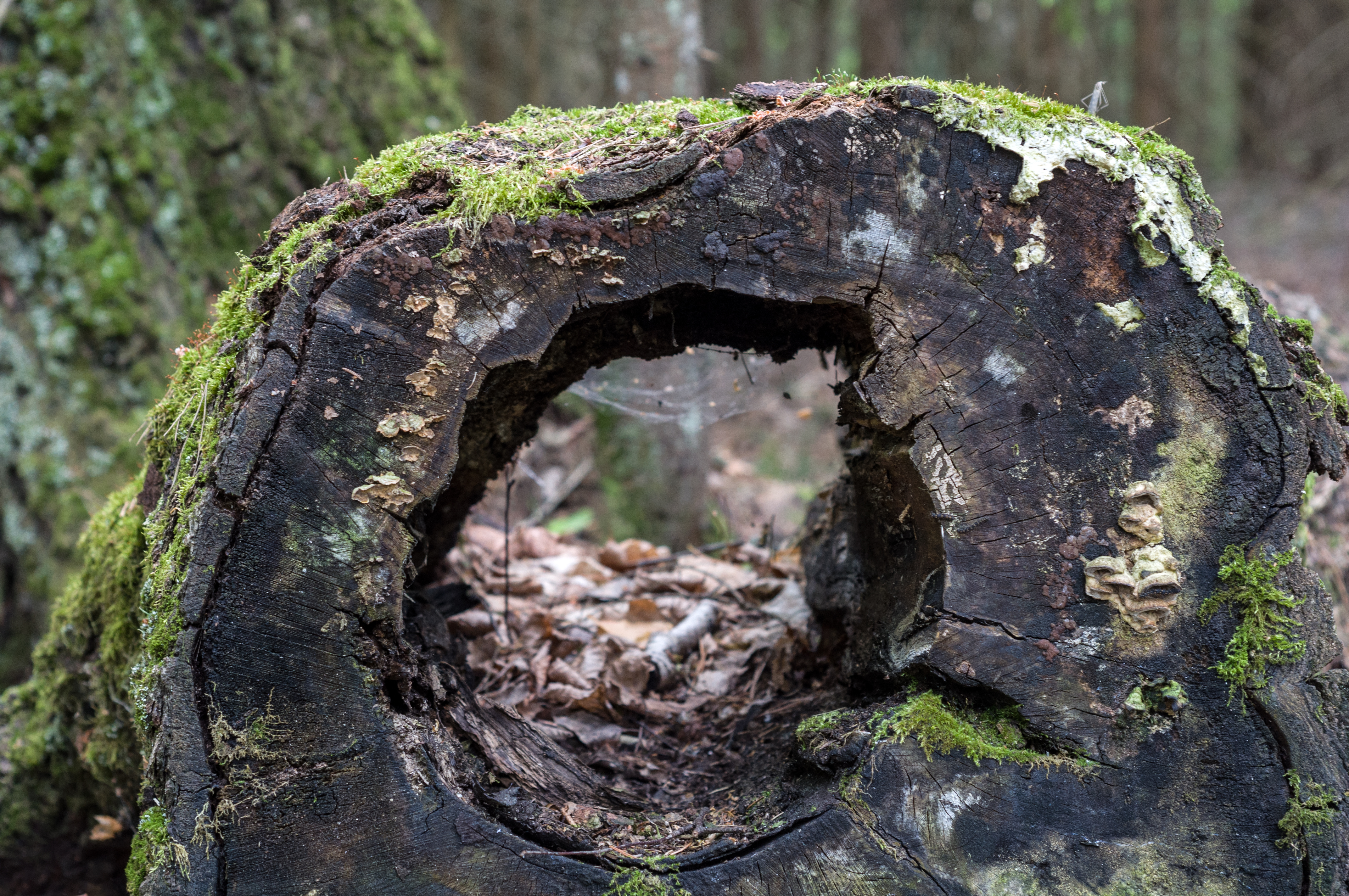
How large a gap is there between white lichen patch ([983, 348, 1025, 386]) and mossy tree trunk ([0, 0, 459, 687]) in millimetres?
4424

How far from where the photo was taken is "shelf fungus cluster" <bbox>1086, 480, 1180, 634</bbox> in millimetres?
1867

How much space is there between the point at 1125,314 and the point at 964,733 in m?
1.01

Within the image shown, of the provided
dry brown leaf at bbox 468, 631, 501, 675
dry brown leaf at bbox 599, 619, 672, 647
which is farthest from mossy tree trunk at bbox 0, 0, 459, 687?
dry brown leaf at bbox 599, 619, 672, 647

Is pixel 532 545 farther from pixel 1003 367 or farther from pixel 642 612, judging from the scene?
pixel 1003 367

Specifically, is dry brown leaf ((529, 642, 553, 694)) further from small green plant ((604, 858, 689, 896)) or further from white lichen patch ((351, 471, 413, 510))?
white lichen patch ((351, 471, 413, 510))

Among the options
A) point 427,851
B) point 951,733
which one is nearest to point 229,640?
point 427,851

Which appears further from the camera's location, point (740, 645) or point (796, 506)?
point (796, 506)

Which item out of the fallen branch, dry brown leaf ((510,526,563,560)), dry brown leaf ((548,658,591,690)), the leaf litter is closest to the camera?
the leaf litter

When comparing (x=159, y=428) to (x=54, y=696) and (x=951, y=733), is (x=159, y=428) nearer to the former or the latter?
(x=54, y=696)

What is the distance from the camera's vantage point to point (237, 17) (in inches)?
201

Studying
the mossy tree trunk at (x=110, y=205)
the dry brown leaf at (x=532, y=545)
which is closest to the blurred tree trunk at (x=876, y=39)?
the mossy tree trunk at (x=110, y=205)

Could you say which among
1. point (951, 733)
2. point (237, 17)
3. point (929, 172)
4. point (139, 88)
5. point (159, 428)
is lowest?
point (951, 733)

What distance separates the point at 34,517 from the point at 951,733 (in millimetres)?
4661

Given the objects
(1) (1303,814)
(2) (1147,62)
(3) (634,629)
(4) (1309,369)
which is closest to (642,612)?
(3) (634,629)
